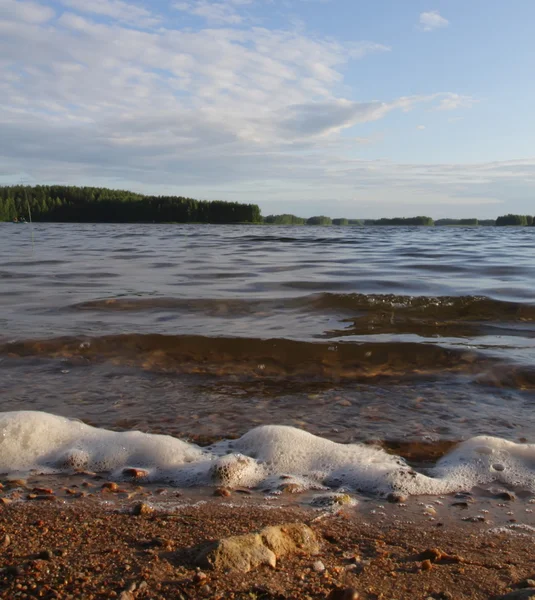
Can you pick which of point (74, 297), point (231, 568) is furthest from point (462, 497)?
point (74, 297)

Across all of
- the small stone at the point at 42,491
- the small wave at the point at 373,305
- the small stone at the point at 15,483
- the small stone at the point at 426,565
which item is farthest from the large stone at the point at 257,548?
the small wave at the point at 373,305

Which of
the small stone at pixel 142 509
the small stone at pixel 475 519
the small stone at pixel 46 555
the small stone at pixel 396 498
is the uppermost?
the small stone at pixel 46 555

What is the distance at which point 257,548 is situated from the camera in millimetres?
1847

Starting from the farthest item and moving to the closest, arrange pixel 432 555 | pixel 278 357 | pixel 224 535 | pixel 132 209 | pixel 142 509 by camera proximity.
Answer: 1. pixel 132 209
2. pixel 278 357
3. pixel 142 509
4. pixel 224 535
5. pixel 432 555

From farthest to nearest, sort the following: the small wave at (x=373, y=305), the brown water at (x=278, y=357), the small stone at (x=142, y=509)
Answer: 1. the small wave at (x=373, y=305)
2. the brown water at (x=278, y=357)
3. the small stone at (x=142, y=509)

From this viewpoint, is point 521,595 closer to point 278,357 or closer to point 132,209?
point 278,357

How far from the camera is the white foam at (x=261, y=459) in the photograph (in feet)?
9.07

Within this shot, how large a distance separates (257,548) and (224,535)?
0.76ft

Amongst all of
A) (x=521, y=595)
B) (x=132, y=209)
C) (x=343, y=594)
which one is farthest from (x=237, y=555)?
(x=132, y=209)

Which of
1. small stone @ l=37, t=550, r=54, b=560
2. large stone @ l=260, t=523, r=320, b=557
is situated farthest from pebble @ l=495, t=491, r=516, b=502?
small stone @ l=37, t=550, r=54, b=560

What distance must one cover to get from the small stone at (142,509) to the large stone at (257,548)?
484mm

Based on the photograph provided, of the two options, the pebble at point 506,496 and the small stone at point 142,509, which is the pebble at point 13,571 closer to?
the small stone at point 142,509

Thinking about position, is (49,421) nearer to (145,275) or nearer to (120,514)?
(120,514)

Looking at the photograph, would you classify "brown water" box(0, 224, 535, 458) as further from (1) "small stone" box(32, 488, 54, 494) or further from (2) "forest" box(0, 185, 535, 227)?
(2) "forest" box(0, 185, 535, 227)
